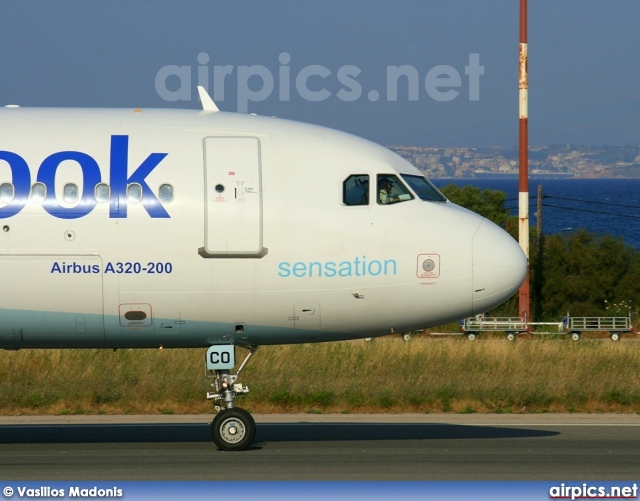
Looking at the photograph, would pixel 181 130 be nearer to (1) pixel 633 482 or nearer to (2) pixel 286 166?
(2) pixel 286 166

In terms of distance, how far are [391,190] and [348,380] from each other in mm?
6780

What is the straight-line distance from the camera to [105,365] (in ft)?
67.0

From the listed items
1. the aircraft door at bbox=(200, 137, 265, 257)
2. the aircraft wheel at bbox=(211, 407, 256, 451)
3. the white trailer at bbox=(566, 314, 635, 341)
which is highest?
the aircraft door at bbox=(200, 137, 265, 257)

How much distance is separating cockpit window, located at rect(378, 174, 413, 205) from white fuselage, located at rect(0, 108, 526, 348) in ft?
0.23

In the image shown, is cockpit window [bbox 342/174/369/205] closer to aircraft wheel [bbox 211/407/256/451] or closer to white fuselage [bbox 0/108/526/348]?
white fuselage [bbox 0/108/526/348]

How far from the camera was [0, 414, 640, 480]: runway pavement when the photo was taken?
489 inches

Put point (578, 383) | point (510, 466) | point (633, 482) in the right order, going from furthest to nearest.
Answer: point (578, 383) → point (510, 466) → point (633, 482)

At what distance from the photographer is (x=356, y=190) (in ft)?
44.3

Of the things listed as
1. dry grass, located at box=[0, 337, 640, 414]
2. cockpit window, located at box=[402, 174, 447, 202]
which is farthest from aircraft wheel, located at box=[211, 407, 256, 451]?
dry grass, located at box=[0, 337, 640, 414]

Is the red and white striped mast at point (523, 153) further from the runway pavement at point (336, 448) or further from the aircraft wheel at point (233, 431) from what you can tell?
the aircraft wheel at point (233, 431)

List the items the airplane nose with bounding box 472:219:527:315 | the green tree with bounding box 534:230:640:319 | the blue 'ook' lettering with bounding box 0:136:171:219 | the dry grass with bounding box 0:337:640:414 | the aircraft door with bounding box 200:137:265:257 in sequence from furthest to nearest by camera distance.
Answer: the green tree with bounding box 534:230:640:319
the dry grass with bounding box 0:337:640:414
the airplane nose with bounding box 472:219:527:315
the aircraft door with bounding box 200:137:265:257
the blue 'ook' lettering with bounding box 0:136:171:219

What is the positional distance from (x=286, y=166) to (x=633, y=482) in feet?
17.9

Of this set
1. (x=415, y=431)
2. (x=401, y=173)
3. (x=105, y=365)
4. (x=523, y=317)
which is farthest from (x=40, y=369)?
(x=523, y=317)

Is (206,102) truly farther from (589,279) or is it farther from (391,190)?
(589,279)
